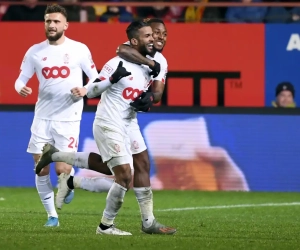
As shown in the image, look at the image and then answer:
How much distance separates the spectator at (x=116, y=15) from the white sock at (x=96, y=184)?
6866mm

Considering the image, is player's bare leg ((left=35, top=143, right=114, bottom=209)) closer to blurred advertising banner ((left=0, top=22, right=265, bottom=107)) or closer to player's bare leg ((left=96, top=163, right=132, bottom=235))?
player's bare leg ((left=96, top=163, right=132, bottom=235))

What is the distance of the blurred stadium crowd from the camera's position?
55.8ft

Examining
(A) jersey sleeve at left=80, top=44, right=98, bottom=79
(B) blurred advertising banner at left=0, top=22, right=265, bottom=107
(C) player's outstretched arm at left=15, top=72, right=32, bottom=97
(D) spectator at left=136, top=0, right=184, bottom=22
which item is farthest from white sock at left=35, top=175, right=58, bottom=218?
(D) spectator at left=136, top=0, right=184, bottom=22

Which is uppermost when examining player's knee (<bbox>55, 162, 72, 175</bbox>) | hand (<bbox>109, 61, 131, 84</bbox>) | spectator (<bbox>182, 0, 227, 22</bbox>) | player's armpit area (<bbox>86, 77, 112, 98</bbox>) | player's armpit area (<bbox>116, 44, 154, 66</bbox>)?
spectator (<bbox>182, 0, 227, 22</bbox>)

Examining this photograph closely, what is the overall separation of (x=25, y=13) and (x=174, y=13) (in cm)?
242

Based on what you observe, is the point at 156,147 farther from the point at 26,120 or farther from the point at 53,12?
the point at 53,12

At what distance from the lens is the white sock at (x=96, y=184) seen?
Answer: 10.5 metres

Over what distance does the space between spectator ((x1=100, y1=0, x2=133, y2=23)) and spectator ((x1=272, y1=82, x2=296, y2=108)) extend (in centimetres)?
268

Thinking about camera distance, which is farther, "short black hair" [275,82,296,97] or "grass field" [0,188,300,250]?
"short black hair" [275,82,296,97]

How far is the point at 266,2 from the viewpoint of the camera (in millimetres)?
17453

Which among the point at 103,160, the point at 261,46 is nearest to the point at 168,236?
the point at 103,160

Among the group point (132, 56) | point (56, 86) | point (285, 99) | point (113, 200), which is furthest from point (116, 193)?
point (285, 99)

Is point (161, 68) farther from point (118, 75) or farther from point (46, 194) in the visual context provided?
point (46, 194)

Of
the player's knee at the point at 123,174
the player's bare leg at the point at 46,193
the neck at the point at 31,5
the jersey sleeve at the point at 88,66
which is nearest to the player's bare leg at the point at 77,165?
the player's bare leg at the point at 46,193
